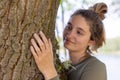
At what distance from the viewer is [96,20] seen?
1.83m

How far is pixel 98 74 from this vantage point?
1668 millimetres

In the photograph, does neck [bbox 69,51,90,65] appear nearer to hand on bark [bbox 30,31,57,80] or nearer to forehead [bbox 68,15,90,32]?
forehead [bbox 68,15,90,32]

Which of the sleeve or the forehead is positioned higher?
the forehead

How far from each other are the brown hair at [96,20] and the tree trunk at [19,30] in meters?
0.48

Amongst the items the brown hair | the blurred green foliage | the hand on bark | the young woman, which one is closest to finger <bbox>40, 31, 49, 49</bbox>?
the hand on bark

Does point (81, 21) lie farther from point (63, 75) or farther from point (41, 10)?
point (41, 10)

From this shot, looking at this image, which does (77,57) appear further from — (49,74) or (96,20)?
(49,74)

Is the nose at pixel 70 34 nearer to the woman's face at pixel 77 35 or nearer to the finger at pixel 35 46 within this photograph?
the woman's face at pixel 77 35

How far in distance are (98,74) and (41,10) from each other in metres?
0.51

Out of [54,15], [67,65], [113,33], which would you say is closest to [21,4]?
[54,15]

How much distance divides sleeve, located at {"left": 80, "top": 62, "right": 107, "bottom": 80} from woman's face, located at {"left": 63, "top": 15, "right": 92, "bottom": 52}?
0.38ft

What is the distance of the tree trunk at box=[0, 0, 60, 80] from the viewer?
4.16 ft

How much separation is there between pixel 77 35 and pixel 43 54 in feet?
1.33

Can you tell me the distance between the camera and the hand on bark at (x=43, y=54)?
132 centimetres
